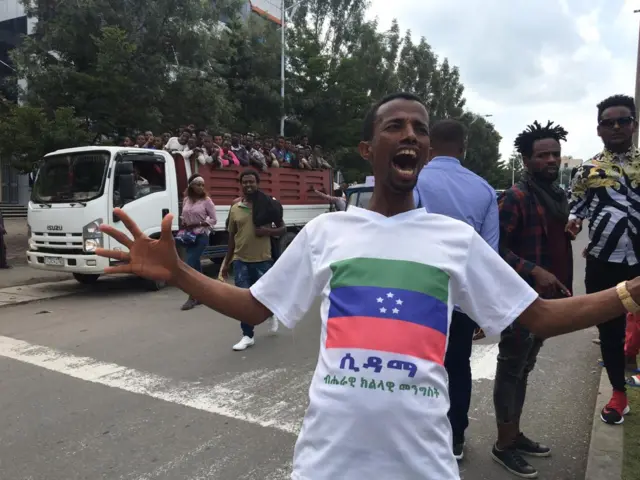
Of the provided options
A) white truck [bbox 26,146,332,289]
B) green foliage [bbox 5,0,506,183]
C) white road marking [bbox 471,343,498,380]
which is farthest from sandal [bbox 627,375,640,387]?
white truck [bbox 26,146,332,289]

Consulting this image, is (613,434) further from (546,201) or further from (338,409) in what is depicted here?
(338,409)

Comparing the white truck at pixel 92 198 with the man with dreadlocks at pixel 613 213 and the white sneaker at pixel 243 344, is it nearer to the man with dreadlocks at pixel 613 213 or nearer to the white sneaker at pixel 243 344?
the white sneaker at pixel 243 344

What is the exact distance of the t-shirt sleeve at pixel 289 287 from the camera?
70.1 inches

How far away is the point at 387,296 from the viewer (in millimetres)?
1540

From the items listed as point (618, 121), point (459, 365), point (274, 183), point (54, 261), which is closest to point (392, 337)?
point (459, 365)

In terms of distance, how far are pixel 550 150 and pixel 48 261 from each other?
8.22m

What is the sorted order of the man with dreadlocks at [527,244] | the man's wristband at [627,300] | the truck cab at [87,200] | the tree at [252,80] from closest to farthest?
the man's wristband at [627,300]
the man with dreadlocks at [527,244]
the truck cab at [87,200]
the tree at [252,80]

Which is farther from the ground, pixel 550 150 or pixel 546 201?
pixel 550 150

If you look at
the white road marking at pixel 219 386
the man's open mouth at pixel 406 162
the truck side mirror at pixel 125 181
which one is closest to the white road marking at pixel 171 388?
the white road marking at pixel 219 386

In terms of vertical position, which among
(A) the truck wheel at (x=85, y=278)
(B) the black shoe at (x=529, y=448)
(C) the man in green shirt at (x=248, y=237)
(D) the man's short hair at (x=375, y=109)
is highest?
(D) the man's short hair at (x=375, y=109)

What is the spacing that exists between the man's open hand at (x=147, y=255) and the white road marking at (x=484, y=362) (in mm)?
A: 3676

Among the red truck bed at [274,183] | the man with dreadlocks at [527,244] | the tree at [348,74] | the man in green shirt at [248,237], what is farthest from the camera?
the tree at [348,74]

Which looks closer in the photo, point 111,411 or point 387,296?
point 387,296

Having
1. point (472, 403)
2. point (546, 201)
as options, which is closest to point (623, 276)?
point (546, 201)
